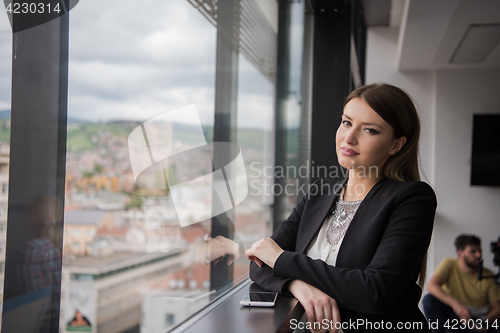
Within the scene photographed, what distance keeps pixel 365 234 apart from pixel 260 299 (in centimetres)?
37

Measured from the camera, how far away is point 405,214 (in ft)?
3.76

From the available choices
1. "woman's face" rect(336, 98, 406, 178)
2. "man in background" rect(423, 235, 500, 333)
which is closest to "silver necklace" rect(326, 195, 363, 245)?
"woman's face" rect(336, 98, 406, 178)

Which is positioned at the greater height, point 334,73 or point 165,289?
point 334,73

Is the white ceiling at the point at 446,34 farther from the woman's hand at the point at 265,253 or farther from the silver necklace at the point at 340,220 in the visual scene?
the woman's hand at the point at 265,253

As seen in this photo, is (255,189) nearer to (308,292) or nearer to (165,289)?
(308,292)

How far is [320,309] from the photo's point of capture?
1.04 metres

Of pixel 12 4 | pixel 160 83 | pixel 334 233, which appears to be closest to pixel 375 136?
pixel 334 233

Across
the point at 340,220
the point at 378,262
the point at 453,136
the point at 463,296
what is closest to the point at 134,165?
the point at 378,262

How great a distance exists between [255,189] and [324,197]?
1.02 feet

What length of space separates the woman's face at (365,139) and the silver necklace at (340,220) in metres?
0.14

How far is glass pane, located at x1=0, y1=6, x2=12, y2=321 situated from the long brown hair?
1.03 m

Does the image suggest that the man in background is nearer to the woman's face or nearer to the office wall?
the office wall

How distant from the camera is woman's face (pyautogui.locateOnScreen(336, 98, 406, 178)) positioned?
1.28 metres

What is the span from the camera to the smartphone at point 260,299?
3.44 ft
